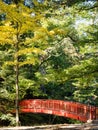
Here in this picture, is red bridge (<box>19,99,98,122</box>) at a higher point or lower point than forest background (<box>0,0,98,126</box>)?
lower

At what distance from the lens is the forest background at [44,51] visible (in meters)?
12.6

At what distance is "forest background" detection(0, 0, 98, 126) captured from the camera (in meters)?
12.6

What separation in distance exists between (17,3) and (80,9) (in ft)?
15.1

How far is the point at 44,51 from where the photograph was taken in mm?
26609

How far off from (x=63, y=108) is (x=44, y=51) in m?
5.49

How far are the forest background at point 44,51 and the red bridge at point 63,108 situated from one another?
96cm

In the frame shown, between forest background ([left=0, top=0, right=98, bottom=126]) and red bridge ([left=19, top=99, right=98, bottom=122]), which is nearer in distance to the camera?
forest background ([left=0, top=0, right=98, bottom=126])

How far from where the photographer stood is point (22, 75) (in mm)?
26188

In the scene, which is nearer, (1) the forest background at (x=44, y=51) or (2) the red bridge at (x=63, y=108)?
(1) the forest background at (x=44, y=51)

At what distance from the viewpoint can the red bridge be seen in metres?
20.8

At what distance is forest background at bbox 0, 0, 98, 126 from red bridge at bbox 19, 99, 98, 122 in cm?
96

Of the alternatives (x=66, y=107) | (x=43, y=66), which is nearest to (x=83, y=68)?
(x=66, y=107)

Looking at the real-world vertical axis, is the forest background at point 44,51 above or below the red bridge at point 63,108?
above

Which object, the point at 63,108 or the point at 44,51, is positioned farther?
the point at 44,51
